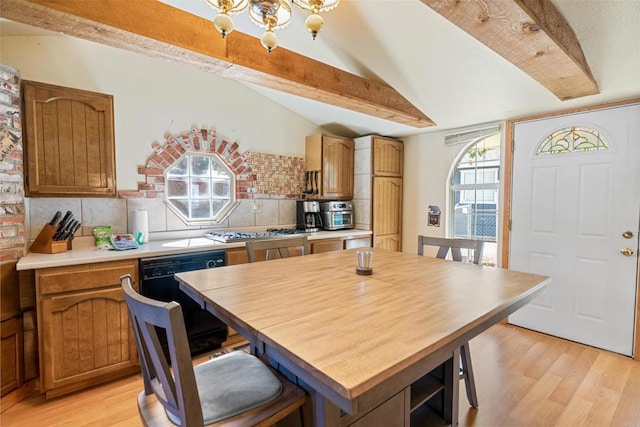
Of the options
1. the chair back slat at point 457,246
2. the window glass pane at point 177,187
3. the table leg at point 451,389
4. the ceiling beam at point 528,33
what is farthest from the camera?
the window glass pane at point 177,187

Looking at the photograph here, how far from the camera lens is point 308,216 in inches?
143

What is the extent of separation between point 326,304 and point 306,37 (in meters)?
2.09

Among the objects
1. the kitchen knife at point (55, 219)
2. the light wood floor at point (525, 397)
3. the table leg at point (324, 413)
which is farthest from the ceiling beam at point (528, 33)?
the kitchen knife at point (55, 219)

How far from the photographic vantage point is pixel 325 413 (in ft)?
3.26

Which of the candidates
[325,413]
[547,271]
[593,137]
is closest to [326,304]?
[325,413]

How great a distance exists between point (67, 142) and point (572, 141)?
161 inches

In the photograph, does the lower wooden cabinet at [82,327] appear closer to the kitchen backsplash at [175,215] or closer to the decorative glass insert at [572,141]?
the kitchen backsplash at [175,215]

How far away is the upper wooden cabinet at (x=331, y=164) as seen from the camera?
365 cm

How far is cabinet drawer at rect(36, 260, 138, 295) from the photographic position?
74.5 inches

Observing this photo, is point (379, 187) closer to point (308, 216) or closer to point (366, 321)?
point (308, 216)

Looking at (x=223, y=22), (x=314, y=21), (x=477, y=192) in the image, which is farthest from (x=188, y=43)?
(x=477, y=192)

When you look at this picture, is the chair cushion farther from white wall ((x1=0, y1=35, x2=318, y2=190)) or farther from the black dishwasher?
white wall ((x1=0, y1=35, x2=318, y2=190))

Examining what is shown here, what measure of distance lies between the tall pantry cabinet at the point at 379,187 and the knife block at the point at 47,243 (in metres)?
2.90

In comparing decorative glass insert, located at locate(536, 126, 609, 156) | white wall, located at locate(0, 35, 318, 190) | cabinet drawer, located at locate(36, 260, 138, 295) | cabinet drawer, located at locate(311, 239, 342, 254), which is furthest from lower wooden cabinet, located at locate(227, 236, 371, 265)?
decorative glass insert, located at locate(536, 126, 609, 156)
